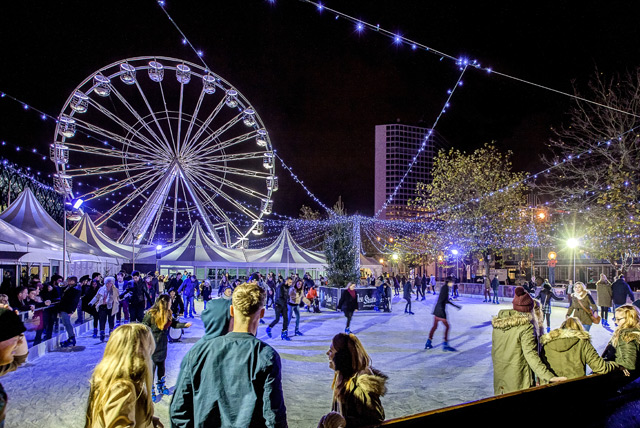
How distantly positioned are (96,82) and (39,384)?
17.7 meters

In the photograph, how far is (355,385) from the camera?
2689mm

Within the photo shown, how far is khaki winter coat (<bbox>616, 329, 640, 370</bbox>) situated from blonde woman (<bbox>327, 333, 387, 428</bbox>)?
2934 mm

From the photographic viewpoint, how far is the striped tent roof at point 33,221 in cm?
1711

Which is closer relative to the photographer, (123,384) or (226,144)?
(123,384)

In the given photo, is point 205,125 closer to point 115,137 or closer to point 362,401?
point 115,137

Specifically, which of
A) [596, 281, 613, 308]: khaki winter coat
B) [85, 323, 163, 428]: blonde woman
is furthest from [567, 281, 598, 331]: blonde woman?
[85, 323, 163, 428]: blonde woman

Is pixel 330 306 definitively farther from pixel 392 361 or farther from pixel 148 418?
pixel 148 418

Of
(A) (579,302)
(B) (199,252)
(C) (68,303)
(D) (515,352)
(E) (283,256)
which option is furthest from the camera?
(E) (283,256)

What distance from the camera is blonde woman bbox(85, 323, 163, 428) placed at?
2.22m

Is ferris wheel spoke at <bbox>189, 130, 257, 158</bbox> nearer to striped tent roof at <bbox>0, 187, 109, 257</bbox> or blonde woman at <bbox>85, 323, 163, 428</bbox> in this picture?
striped tent roof at <bbox>0, 187, 109, 257</bbox>

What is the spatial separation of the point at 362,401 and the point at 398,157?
88.9 meters

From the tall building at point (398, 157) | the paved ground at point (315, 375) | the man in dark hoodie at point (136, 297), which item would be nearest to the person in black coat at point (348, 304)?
the paved ground at point (315, 375)

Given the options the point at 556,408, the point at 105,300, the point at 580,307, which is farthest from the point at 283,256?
the point at 556,408

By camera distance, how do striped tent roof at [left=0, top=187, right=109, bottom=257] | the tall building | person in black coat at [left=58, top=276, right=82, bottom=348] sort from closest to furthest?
person in black coat at [left=58, top=276, right=82, bottom=348] < striped tent roof at [left=0, top=187, right=109, bottom=257] < the tall building
